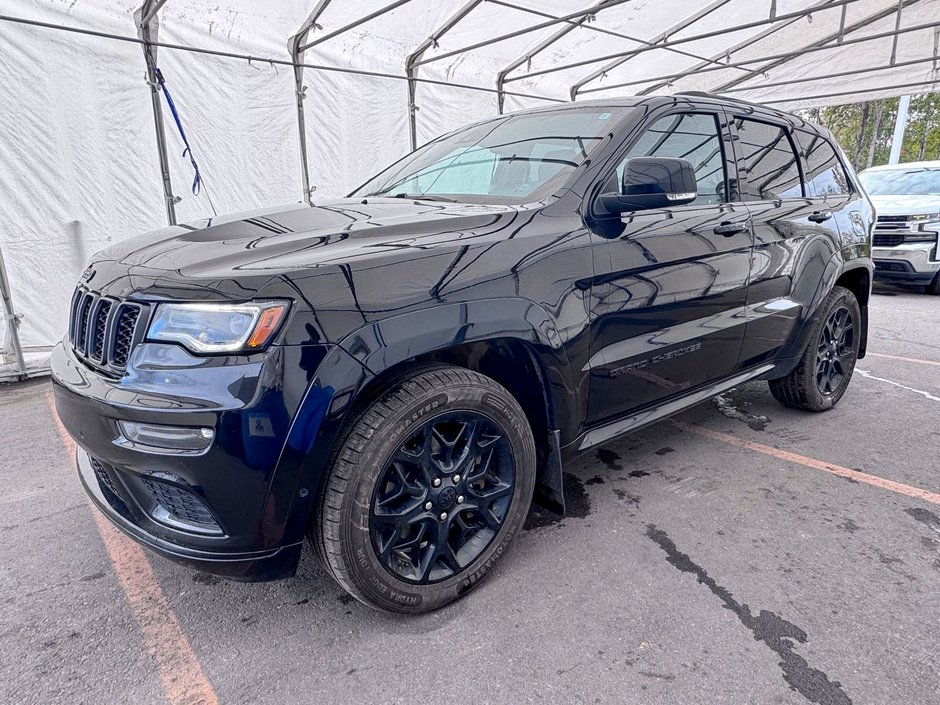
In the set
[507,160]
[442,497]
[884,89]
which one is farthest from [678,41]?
[442,497]

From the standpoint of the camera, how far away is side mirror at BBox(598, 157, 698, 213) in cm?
219

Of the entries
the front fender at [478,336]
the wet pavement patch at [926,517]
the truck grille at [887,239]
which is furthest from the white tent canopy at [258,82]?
the wet pavement patch at [926,517]

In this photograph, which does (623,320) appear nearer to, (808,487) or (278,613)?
→ (808,487)

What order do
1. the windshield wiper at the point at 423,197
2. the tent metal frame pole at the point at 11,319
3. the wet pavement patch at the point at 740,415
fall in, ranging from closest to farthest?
the windshield wiper at the point at 423,197 < the wet pavement patch at the point at 740,415 < the tent metal frame pole at the point at 11,319

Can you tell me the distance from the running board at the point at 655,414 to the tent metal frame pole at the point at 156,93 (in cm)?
483

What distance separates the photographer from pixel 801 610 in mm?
2010

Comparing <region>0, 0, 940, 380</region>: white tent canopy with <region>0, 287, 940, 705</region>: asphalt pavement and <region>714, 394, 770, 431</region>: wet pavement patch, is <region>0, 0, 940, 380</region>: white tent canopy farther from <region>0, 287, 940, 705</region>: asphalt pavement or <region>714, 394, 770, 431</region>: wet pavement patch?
<region>714, 394, 770, 431</region>: wet pavement patch

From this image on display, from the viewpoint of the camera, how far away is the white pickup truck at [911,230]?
25.8 feet

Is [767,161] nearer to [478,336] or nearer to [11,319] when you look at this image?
[478,336]

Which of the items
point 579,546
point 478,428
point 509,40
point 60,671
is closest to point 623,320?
point 478,428

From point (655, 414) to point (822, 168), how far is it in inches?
86.5

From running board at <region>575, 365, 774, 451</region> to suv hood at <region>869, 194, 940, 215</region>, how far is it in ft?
21.3

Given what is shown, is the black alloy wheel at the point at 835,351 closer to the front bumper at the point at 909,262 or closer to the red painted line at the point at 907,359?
the red painted line at the point at 907,359

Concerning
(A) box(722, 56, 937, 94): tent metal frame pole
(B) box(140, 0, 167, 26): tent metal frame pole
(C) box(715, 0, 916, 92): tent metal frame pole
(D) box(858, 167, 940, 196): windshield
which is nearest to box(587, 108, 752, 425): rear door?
(B) box(140, 0, 167, 26): tent metal frame pole
